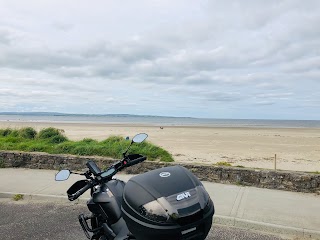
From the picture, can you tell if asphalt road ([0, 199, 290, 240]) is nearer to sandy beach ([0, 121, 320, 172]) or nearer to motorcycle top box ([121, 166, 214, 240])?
motorcycle top box ([121, 166, 214, 240])

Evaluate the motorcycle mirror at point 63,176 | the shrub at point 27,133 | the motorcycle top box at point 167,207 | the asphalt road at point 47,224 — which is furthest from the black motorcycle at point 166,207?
the shrub at point 27,133

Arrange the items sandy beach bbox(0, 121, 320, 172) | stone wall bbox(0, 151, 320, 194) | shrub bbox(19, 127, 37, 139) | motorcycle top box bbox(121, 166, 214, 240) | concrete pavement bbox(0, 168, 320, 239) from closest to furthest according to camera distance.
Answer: motorcycle top box bbox(121, 166, 214, 240), concrete pavement bbox(0, 168, 320, 239), stone wall bbox(0, 151, 320, 194), sandy beach bbox(0, 121, 320, 172), shrub bbox(19, 127, 37, 139)

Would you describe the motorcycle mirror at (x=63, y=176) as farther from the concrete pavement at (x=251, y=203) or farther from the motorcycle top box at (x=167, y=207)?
the concrete pavement at (x=251, y=203)

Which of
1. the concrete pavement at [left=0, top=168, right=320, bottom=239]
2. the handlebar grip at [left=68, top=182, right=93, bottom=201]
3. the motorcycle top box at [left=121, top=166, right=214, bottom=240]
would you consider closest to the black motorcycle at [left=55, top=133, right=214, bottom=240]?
the motorcycle top box at [left=121, top=166, right=214, bottom=240]

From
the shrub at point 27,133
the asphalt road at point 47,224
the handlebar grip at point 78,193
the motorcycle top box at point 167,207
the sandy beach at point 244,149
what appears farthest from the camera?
the shrub at point 27,133

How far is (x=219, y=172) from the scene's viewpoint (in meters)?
7.87

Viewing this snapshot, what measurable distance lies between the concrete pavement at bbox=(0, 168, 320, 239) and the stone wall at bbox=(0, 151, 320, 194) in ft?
0.74

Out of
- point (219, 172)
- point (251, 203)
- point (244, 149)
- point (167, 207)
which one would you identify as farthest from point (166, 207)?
point (244, 149)

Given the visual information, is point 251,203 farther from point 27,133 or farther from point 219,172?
point 27,133

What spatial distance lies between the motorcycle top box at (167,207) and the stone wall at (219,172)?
527 centimetres

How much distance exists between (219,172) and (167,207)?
19.0ft

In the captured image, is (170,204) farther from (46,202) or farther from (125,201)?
(46,202)

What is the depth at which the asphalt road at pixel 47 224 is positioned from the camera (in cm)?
488

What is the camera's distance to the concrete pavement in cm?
514
